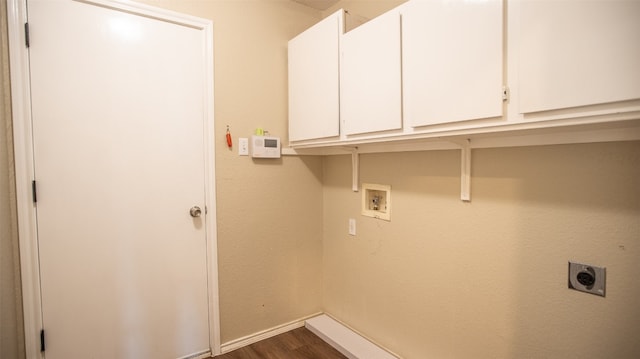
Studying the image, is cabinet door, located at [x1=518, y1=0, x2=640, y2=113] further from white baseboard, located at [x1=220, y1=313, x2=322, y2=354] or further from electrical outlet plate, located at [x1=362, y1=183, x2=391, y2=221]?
white baseboard, located at [x1=220, y1=313, x2=322, y2=354]

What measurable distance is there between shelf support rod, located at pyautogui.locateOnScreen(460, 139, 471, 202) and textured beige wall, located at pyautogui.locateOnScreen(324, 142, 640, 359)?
3 centimetres

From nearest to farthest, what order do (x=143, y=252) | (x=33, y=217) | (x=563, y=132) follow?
1. (x=563, y=132)
2. (x=33, y=217)
3. (x=143, y=252)

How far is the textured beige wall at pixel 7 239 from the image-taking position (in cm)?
136

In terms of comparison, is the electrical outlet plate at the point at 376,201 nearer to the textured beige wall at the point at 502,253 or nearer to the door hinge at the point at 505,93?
the textured beige wall at the point at 502,253

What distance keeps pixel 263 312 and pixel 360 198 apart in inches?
43.6

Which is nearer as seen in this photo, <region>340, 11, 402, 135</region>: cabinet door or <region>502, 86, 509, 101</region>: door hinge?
<region>502, 86, 509, 101</region>: door hinge

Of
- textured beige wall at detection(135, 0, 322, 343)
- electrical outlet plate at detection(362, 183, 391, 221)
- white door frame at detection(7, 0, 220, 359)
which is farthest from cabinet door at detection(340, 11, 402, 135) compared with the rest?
white door frame at detection(7, 0, 220, 359)

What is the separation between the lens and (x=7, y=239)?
140 cm

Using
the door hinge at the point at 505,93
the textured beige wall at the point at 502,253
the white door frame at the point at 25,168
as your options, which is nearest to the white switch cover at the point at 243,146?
the textured beige wall at the point at 502,253

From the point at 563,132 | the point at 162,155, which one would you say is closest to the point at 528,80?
the point at 563,132

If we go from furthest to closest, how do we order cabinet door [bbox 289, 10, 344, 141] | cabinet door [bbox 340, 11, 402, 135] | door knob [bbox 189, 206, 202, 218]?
door knob [bbox 189, 206, 202, 218] < cabinet door [bbox 289, 10, 344, 141] < cabinet door [bbox 340, 11, 402, 135]

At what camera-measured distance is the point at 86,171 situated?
161 cm

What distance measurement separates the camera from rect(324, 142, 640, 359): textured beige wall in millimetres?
1128

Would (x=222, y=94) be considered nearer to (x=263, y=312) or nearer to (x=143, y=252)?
(x=143, y=252)
